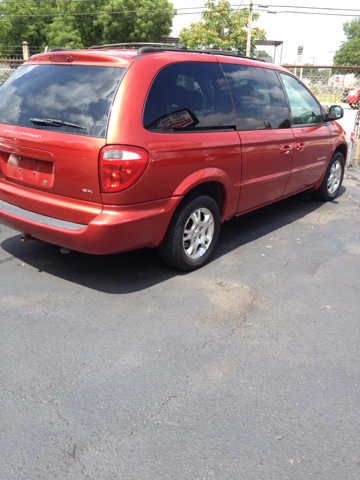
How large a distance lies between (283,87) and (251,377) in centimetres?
372

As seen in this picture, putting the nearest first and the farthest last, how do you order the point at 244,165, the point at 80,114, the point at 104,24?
the point at 80,114 < the point at 244,165 < the point at 104,24

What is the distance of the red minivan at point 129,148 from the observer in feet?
10.9

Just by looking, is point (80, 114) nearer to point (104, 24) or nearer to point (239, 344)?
point (239, 344)

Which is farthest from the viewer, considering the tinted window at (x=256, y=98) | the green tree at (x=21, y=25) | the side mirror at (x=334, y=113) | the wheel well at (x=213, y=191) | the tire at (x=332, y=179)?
the green tree at (x=21, y=25)

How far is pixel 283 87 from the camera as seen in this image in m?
5.23

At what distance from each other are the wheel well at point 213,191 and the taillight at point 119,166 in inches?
33.7

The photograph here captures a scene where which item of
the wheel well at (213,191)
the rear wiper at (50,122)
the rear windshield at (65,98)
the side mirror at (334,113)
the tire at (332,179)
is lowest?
the tire at (332,179)

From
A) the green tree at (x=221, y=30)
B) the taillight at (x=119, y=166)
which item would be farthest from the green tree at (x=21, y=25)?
the taillight at (x=119, y=166)

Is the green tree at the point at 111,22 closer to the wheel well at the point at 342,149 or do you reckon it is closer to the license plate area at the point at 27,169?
the wheel well at the point at 342,149

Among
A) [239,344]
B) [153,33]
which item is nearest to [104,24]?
[153,33]

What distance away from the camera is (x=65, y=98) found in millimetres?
3471

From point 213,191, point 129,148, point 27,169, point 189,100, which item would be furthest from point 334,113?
point 27,169

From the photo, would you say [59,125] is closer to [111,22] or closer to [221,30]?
[221,30]

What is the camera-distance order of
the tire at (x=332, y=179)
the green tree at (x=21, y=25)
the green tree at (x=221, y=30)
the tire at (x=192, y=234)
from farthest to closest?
the green tree at (x=21, y=25)
the green tree at (x=221, y=30)
the tire at (x=332, y=179)
the tire at (x=192, y=234)
